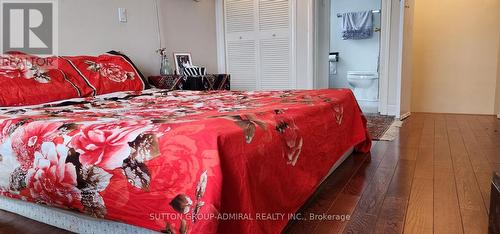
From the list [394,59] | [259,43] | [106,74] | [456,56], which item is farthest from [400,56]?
[106,74]

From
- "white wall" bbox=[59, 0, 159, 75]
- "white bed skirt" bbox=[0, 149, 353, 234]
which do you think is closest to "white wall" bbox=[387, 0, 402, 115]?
"white wall" bbox=[59, 0, 159, 75]

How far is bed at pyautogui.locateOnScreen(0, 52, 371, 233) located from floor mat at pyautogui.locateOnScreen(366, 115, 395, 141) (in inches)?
73.4

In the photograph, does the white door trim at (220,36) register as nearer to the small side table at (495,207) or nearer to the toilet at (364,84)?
the toilet at (364,84)

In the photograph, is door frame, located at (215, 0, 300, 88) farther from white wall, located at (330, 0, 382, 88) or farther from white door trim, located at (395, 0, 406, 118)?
white wall, located at (330, 0, 382, 88)

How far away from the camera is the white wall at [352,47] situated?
19.5ft

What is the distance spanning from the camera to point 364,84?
19.0ft

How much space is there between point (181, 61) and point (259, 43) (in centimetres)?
110

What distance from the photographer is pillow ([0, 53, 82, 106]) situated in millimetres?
1812

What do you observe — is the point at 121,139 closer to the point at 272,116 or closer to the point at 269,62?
the point at 272,116

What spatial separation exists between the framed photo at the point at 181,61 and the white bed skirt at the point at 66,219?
2152 millimetres

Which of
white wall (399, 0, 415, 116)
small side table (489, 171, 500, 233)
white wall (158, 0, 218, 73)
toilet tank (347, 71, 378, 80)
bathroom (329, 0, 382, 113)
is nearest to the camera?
small side table (489, 171, 500, 233)

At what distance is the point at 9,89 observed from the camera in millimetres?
1802

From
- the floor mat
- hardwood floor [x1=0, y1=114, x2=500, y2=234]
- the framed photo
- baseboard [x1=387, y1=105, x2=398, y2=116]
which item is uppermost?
the framed photo

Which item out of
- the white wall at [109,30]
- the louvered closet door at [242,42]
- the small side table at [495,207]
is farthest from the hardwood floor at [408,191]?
the louvered closet door at [242,42]
